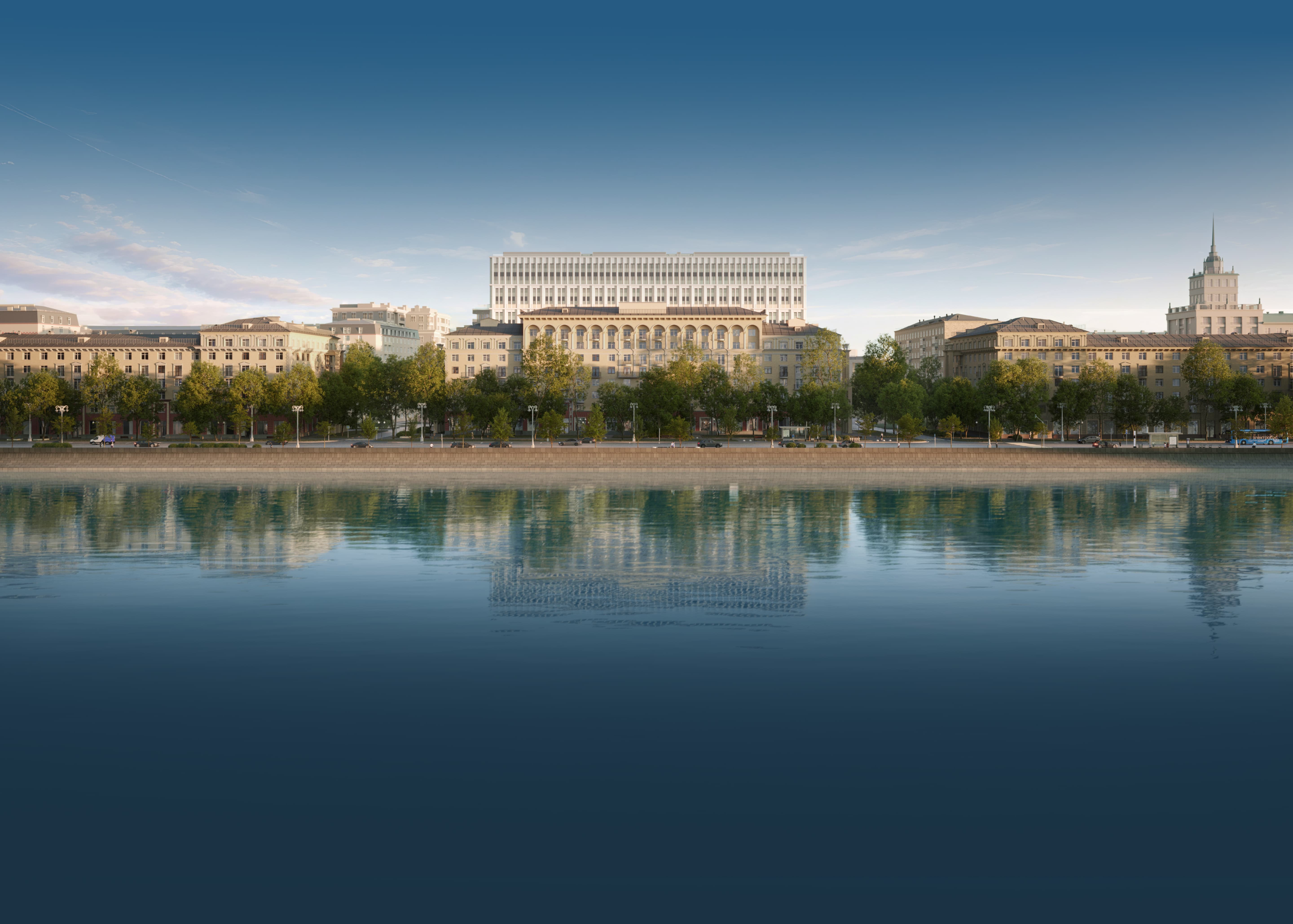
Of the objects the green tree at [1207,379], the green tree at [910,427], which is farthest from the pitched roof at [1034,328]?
the green tree at [910,427]

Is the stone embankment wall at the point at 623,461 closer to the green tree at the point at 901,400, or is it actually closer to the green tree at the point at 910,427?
the green tree at the point at 910,427

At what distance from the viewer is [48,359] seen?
150 meters

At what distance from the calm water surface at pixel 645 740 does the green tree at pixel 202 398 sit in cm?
10310

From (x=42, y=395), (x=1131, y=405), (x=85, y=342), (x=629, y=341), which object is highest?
(x=629, y=341)

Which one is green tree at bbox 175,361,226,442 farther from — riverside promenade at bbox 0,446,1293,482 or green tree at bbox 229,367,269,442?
riverside promenade at bbox 0,446,1293,482

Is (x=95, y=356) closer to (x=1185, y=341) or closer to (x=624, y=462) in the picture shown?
(x=624, y=462)

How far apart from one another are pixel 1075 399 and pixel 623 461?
80869 millimetres

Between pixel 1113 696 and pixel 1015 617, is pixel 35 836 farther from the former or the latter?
pixel 1015 617

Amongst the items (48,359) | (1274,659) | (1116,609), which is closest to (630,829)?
(1274,659)

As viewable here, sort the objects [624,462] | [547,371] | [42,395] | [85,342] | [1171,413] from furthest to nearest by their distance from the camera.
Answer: [85,342] < [547,371] < [1171,413] < [42,395] < [624,462]

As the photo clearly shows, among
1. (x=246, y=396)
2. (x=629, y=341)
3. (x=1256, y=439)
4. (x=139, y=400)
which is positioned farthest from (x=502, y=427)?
(x=1256, y=439)

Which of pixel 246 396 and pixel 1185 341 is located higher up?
pixel 1185 341

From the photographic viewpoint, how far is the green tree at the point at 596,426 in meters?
115

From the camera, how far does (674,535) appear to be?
41.7 metres
